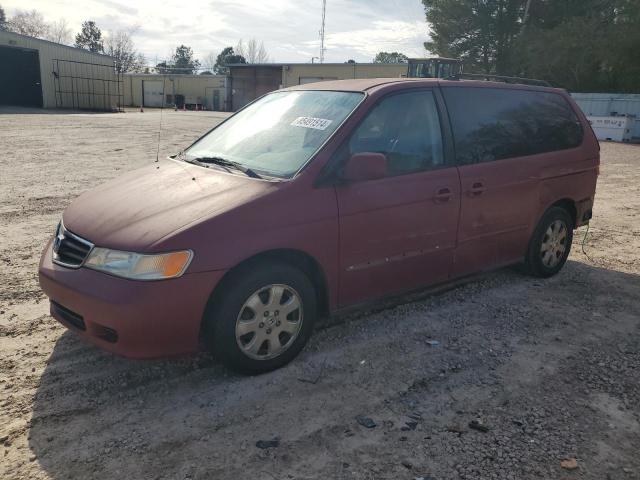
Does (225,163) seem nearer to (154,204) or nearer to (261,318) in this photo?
(154,204)

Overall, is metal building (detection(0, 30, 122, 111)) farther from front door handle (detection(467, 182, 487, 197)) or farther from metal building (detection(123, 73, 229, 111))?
front door handle (detection(467, 182, 487, 197))

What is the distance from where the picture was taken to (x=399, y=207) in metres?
3.80

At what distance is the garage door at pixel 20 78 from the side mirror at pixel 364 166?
125 ft

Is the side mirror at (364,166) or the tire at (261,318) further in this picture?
the side mirror at (364,166)

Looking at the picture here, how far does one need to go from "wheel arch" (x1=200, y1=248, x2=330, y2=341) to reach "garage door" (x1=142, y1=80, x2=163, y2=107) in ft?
187

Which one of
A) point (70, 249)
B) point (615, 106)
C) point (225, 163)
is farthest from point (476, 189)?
point (615, 106)

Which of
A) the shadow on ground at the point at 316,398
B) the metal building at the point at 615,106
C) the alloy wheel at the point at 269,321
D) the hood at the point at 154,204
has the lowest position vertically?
the shadow on ground at the point at 316,398

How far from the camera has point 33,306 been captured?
4.16 m

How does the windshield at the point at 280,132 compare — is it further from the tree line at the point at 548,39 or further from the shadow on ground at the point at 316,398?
the tree line at the point at 548,39

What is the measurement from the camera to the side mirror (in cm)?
342

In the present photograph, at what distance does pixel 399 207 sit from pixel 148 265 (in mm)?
1831

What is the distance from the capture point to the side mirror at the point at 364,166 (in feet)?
11.2

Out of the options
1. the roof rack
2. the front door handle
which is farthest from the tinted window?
the roof rack

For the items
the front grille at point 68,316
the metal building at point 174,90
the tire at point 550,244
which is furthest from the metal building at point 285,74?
the front grille at point 68,316
